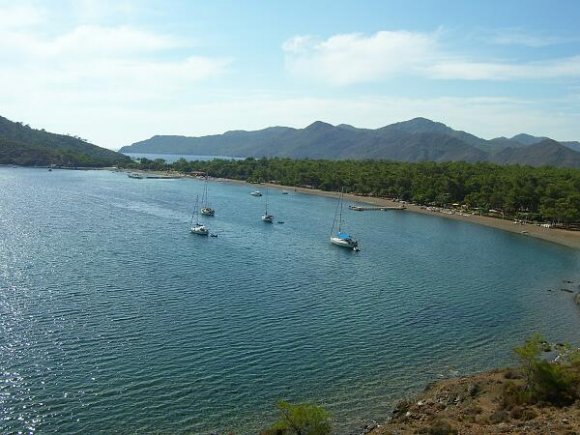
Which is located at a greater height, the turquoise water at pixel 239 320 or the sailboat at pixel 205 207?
the sailboat at pixel 205 207

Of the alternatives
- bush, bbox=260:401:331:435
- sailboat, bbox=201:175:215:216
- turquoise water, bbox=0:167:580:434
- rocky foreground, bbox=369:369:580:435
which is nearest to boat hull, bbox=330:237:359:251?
turquoise water, bbox=0:167:580:434

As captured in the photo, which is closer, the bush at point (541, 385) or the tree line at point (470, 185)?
the bush at point (541, 385)

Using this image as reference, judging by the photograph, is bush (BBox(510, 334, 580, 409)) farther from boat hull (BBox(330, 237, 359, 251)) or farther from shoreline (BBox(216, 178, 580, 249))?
shoreline (BBox(216, 178, 580, 249))

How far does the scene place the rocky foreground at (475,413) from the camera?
25156mm

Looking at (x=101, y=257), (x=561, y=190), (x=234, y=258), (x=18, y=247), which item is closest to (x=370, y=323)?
(x=234, y=258)

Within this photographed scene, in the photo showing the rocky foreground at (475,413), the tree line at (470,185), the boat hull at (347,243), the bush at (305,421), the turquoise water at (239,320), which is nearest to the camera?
the bush at (305,421)

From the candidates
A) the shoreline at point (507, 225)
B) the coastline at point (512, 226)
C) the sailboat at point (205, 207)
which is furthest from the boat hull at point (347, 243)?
the coastline at point (512, 226)

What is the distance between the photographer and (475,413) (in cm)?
2812

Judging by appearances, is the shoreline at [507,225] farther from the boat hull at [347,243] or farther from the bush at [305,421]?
the bush at [305,421]

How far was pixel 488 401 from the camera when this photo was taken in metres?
29.8

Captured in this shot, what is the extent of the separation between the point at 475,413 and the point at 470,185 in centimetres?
12105

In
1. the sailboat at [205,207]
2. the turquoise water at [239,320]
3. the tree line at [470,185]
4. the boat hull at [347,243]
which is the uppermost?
the tree line at [470,185]

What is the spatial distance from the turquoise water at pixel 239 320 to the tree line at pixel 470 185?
90.9 feet

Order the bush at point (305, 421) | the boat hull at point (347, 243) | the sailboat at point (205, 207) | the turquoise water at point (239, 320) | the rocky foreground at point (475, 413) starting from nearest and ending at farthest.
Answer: the bush at point (305, 421)
the rocky foreground at point (475, 413)
the turquoise water at point (239, 320)
the boat hull at point (347, 243)
the sailboat at point (205, 207)
